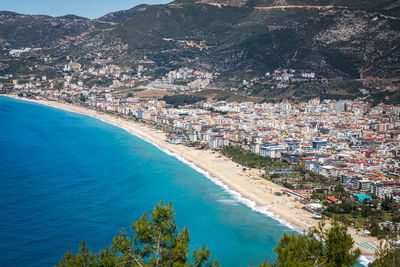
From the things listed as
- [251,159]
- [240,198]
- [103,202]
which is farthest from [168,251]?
[251,159]

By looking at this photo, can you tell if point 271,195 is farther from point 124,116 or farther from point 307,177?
point 124,116

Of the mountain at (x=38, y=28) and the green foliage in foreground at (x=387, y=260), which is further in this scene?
the mountain at (x=38, y=28)

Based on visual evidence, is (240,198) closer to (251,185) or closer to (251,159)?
(251,185)

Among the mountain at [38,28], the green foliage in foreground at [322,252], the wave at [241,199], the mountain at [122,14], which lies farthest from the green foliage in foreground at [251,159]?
the mountain at [122,14]

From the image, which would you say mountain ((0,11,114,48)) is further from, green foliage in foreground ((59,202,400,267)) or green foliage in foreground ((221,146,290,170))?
green foliage in foreground ((59,202,400,267))

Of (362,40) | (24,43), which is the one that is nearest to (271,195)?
(362,40)

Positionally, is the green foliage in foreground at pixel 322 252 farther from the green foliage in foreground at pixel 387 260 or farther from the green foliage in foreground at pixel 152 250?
the green foliage in foreground at pixel 152 250

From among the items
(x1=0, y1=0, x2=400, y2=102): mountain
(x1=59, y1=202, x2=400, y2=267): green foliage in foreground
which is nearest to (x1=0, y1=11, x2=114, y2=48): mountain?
(x1=0, y1=0, x2=400, y2=102): mountain
